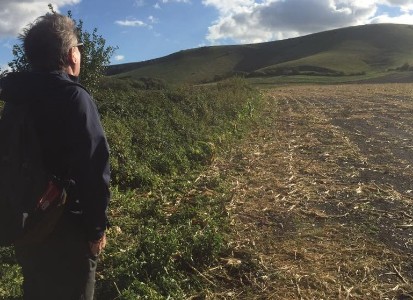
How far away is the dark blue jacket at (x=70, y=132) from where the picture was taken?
7.68 feet

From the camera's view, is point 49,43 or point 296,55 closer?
point 49,43

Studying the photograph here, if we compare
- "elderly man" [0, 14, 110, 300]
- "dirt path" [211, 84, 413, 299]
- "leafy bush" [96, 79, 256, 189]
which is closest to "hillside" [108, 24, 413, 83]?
"leafy bush" [96, 79, 256, 189]

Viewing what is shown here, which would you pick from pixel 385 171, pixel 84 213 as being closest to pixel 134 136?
pixel 385 171

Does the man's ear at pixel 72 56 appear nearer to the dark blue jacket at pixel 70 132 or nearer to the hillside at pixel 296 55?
the dark blue jacket at pixel 70 132

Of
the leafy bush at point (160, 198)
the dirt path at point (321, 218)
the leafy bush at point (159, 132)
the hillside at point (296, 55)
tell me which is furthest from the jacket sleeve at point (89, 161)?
the hillside at point (296, 55)

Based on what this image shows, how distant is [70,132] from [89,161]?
17cm

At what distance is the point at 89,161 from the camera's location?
92.6 inches

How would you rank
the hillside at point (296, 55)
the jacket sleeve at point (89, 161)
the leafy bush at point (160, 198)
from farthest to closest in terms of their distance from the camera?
the hillside at point (296, 55), the leafy bush at point (160, 198), the jacket sleeve at point (89, 161)

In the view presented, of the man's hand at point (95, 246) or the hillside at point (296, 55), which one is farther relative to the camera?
the hillside at point (296, 55)

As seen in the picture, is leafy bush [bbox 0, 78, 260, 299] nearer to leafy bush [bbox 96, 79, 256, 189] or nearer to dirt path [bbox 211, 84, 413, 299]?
leafy bush [bbox 96, 79, 256, 189]

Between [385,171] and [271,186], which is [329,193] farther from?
[385,171]

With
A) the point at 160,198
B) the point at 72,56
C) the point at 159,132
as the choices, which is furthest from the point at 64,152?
the point at 159,132

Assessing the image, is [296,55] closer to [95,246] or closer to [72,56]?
[72,56]

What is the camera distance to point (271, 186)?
7656 millimetres
